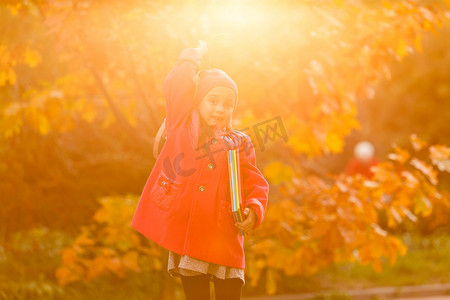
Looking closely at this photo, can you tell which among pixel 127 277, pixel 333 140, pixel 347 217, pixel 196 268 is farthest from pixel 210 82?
pixel 127 277

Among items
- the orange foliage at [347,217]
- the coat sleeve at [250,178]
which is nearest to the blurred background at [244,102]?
the orange foliage at [347,217]

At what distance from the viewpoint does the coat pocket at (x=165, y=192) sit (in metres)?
2.22

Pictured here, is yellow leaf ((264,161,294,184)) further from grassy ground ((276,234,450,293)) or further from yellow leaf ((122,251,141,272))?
grassy ground ((276,234,450,293))

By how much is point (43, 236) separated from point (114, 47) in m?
4.12

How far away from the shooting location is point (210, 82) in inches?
86.9

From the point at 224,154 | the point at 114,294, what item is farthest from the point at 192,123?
the point at 114,294

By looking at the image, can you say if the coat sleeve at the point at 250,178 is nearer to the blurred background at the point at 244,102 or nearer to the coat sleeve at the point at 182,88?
the coat sleeve at the point at 182,88

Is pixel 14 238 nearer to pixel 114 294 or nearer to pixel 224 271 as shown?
pixel 114 294

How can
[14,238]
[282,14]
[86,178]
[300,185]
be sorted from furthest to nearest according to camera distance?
[86,178] < [14,238] < [300,185] < [282,14]

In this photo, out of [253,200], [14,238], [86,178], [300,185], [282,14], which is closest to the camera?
[253,200]

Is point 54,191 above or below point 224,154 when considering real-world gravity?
below

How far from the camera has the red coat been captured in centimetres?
A: 219

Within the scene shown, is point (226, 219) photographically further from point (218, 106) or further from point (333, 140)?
point (333, 140)

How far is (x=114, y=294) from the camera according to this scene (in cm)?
662
